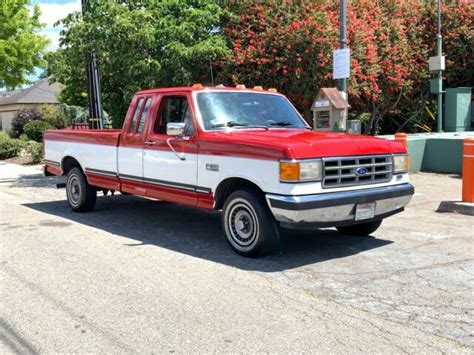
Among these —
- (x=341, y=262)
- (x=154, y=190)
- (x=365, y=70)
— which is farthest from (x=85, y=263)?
(x=365, y=70)

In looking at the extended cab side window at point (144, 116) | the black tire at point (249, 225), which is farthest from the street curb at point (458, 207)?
the extended cab side window at point (144, 116)

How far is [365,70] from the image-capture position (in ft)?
51.2

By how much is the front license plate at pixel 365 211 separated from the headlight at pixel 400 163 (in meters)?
0.68

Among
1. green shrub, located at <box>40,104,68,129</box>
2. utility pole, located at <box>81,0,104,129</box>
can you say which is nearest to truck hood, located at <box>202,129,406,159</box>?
utility pole, located at <box>81,0,104,129</box>

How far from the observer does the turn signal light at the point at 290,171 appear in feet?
19.0

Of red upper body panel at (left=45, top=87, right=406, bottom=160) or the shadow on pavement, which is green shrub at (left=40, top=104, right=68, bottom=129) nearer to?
the shadow on pavement

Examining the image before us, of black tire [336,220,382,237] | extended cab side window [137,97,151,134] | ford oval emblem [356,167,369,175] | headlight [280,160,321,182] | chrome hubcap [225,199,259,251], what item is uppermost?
extended cab side window [137,97,151,134]

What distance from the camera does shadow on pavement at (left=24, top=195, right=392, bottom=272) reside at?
6445 millimetres

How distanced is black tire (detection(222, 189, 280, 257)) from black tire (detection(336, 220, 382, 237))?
4.92ft

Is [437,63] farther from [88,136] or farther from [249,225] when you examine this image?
[249,225]

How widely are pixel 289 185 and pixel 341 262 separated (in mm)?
1143

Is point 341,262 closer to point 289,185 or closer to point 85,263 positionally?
point 289,185

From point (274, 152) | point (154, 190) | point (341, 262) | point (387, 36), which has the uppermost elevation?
point (387, 36)

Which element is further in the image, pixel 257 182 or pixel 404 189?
pixel 404 189
